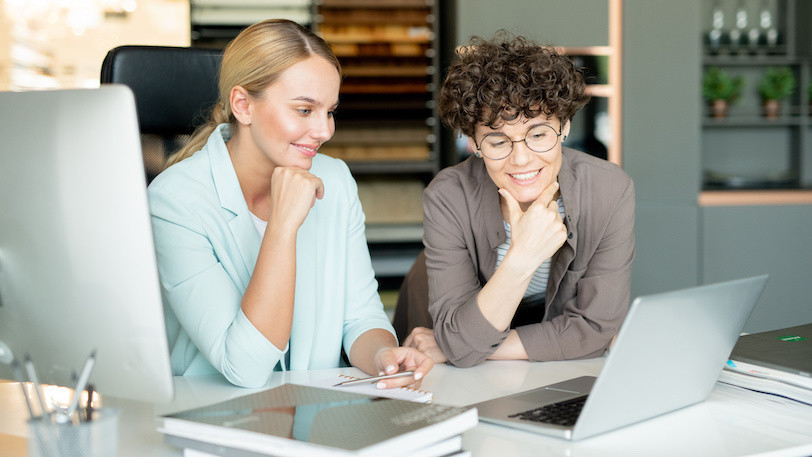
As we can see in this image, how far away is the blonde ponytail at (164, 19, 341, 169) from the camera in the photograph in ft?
4.45

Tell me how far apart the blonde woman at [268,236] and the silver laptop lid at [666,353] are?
0.32 meters

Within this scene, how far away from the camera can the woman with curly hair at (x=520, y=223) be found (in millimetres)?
1272

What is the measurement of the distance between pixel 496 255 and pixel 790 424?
69cm

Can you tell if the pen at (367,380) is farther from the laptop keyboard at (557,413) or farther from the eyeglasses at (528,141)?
the eyeglasses at (528,141)

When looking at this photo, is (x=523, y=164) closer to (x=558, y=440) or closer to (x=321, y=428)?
(x=558, y=440)

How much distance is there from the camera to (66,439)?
656 mm

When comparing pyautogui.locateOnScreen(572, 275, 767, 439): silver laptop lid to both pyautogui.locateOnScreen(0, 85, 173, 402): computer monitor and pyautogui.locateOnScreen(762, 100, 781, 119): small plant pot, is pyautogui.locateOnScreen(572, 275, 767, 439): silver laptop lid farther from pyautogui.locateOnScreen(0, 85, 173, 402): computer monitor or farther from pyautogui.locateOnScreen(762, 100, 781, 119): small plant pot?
pyautogui.locateOnScreen(762, 100, 781, 119): small plant pot

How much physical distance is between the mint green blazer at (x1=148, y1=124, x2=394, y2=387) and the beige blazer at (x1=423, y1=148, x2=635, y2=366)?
16 cm

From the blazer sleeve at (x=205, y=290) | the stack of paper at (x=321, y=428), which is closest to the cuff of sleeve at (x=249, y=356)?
the blazer sleeve at (x=205, y=290)

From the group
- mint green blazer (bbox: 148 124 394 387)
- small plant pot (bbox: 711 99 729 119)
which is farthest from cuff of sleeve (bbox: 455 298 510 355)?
small plant pot (bbox: 711 99 729 119)

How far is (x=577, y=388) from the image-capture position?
1.04m

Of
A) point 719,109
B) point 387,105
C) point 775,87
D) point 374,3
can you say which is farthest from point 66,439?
point 775,87

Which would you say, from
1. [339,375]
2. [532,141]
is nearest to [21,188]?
[339,375]

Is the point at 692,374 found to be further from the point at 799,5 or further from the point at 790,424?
the point at 799,5
